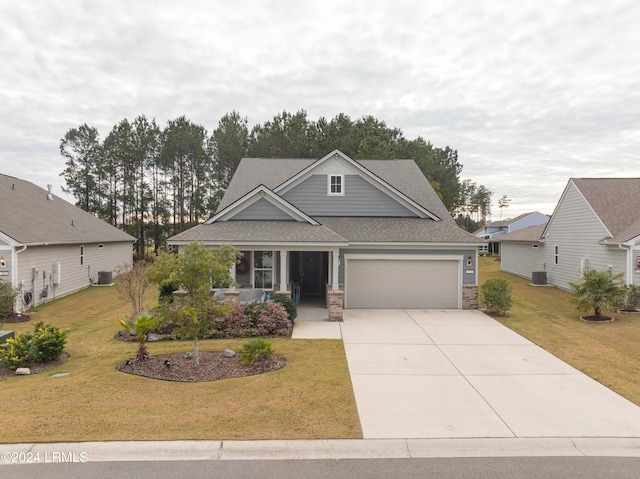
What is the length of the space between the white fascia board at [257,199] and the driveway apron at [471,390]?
597 centimetres

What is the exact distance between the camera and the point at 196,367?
338 inches

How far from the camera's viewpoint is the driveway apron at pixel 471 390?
602 cm

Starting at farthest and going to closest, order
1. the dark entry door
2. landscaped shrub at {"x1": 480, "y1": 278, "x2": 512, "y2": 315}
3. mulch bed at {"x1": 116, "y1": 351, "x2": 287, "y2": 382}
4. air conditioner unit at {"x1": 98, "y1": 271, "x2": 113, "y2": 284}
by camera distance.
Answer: air conditioner unit at {"x1": 98, "y1": 271, "x2": 113, "y2": 284} → the dark entry door → landscaped shrub at {"x1": 480, "y1": 278, "x2": 512, "y2": 315} → mulch bed at {"x1": 116, "y1": 351, "x2": 287, "y2": 382}

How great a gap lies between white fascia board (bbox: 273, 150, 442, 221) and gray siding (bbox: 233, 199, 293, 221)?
1503mm

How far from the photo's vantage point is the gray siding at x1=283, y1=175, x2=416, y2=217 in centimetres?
1811

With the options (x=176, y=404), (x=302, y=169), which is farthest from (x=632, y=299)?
(x=176, y=404)

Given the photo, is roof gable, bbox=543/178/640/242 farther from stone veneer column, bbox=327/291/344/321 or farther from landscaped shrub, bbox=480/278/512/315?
stone veneer column, bbox=327/291/344/321

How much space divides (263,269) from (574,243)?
16941mm

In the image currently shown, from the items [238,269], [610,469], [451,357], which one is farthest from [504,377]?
[238,269]

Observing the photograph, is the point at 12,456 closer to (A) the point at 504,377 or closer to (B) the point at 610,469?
(B) the point at 610,469

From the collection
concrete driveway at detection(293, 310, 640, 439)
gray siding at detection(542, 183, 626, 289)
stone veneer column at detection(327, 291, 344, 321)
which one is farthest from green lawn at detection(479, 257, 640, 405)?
stone veneer column at detection(327, 291, 344, 321)

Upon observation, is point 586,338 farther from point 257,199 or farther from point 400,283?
point 257,199

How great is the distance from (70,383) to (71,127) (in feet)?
135

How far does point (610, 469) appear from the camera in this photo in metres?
4.97
